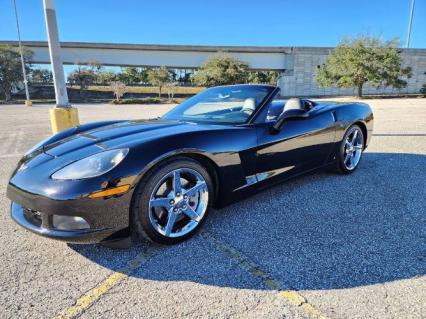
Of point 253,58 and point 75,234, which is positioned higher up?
point 253,58

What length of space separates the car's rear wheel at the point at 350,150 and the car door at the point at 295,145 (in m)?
0.35

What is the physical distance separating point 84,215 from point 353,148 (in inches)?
141

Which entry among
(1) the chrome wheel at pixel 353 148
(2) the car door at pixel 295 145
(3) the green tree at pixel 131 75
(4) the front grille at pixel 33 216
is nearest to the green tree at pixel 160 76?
(3) the green tree at pixel 131 75

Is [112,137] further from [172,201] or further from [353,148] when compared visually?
[353,148]

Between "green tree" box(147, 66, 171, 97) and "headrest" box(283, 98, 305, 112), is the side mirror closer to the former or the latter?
"headrest" box(283, 98, 305, 112)

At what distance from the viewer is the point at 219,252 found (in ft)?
7.82

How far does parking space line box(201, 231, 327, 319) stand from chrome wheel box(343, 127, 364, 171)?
2393 mm

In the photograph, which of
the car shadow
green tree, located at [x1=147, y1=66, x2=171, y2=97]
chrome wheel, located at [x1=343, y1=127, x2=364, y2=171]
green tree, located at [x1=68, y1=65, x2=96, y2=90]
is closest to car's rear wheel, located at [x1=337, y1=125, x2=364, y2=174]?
chrome wheel, located at [x1=343, y1=127, x2=364, y2=171]

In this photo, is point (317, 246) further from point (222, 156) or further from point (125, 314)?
point (125, 314)

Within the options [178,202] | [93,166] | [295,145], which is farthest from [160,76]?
[93,166]

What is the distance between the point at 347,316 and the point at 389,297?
1.12 ft

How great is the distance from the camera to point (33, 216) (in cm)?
228

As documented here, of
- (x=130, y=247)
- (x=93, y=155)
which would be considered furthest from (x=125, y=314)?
(x=93, y=155)

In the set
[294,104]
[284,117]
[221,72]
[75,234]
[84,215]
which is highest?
[221,72]
